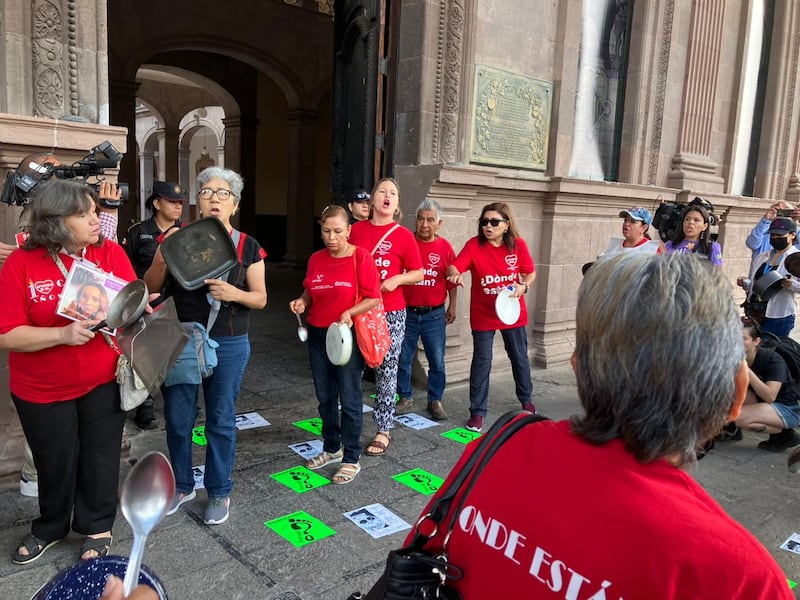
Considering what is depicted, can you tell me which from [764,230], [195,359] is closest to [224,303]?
[195,359]

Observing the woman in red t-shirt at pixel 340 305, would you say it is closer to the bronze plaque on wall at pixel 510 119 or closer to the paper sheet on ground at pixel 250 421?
the paper sheet on ground at pixel 250 421

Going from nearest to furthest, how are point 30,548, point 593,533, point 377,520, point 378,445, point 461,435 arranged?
point 593,533, point 30,548, point 377,520, point 378,445, point 461,435

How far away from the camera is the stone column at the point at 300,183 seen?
1436 cm

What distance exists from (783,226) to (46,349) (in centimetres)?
588

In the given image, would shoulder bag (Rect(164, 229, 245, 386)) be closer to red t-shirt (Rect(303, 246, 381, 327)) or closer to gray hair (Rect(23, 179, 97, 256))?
gray hair (Rect(23, 179, 97, 256))

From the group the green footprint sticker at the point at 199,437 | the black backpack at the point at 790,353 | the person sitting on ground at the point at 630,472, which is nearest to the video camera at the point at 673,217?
the black backpack at the point at 790,353

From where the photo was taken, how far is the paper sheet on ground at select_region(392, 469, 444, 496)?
3.77 metres

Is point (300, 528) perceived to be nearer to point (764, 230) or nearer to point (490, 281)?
point (490, 281)

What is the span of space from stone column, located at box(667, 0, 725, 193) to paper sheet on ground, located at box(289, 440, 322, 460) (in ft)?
20.4

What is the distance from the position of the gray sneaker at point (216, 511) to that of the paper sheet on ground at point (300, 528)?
0.22m

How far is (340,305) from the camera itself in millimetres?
3793

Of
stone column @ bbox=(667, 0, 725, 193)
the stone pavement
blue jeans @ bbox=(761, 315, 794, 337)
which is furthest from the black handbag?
stone column @ bbox=(667, 0, 725, 193)

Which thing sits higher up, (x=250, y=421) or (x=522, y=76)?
(x=522, y=76)

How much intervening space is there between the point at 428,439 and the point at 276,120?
12970mm
